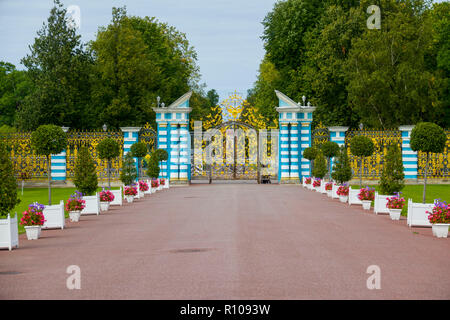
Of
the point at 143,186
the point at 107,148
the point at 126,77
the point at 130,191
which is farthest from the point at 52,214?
the point at 126,77

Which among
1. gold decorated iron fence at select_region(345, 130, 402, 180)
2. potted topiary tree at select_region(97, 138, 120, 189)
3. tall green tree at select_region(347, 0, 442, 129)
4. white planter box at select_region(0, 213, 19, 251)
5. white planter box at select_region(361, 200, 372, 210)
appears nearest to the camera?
white planter box at select_region(0, 213, 19, 251)

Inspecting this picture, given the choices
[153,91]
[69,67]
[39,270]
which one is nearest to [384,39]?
[153,91]

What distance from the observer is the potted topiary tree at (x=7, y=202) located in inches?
563

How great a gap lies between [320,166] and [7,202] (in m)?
24.3

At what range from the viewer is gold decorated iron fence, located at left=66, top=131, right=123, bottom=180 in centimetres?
4116

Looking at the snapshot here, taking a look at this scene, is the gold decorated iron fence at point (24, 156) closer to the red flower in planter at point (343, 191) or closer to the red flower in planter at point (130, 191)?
the red flower in planter at point (130, 191)

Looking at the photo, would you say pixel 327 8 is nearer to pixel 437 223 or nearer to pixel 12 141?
pixel 12 141

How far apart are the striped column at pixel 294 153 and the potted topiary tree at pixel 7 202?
90.6 ft

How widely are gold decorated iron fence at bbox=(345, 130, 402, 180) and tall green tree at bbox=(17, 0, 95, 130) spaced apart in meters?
27.3

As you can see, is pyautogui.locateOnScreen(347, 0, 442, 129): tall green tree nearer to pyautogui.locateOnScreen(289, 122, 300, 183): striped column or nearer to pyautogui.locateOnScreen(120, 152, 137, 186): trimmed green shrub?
pyautogui.locateOnScreen(289, 122, 300, 183): striped column

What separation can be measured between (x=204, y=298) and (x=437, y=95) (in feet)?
153

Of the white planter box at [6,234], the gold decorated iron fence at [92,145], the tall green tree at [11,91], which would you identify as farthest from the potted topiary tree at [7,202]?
the tall green tree at [11,91]

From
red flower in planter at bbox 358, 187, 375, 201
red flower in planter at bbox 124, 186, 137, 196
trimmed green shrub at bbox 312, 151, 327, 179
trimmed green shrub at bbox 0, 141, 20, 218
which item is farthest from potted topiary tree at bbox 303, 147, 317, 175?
trimmed green shrub at bbox 0, 141, 20, 218

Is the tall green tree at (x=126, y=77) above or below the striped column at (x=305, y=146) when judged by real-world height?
above
